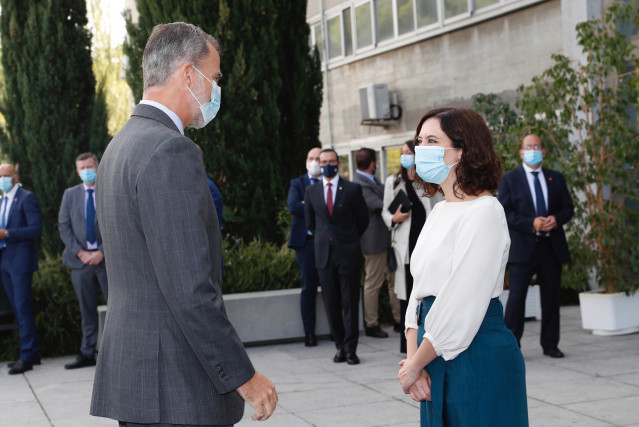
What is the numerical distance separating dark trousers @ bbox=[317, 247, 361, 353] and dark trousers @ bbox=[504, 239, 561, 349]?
148cm

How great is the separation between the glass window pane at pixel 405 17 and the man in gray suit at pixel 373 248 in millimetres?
9093

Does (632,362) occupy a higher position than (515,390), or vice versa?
(515,390)

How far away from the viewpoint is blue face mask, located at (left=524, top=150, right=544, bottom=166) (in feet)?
27.6

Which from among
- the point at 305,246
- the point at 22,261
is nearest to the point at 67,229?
the point at 22,261

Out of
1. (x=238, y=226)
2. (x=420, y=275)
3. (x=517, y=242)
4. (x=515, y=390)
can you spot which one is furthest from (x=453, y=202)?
(x=238, y=226)

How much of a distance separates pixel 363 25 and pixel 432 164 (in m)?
17.9

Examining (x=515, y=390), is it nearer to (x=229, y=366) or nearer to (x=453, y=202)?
(x=453, y=202)

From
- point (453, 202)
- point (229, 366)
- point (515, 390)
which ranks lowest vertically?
point (515, 390)

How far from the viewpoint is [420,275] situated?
3242 mm

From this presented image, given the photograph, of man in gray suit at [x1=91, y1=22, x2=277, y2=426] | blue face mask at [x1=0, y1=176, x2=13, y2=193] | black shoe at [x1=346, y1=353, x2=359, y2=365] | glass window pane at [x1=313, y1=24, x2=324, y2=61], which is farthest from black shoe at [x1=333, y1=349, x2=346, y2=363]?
glass window pane at [x1=313, y1=24, x2=324, y2=61]

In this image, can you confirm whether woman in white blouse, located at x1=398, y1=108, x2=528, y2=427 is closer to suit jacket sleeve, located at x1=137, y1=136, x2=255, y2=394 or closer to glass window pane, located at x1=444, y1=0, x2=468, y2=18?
suit jacket sleeve, located at x1=137, y1=136, x2=255, y2=394

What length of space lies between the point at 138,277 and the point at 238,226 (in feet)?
31.6

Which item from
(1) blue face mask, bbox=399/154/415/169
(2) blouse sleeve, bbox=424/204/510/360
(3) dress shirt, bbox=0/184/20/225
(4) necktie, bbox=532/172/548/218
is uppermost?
(1) blue face mask, bbox=399/154/415/169

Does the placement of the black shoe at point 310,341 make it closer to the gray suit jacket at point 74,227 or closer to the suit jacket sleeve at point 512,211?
the gray suit jacket at point 74,227
